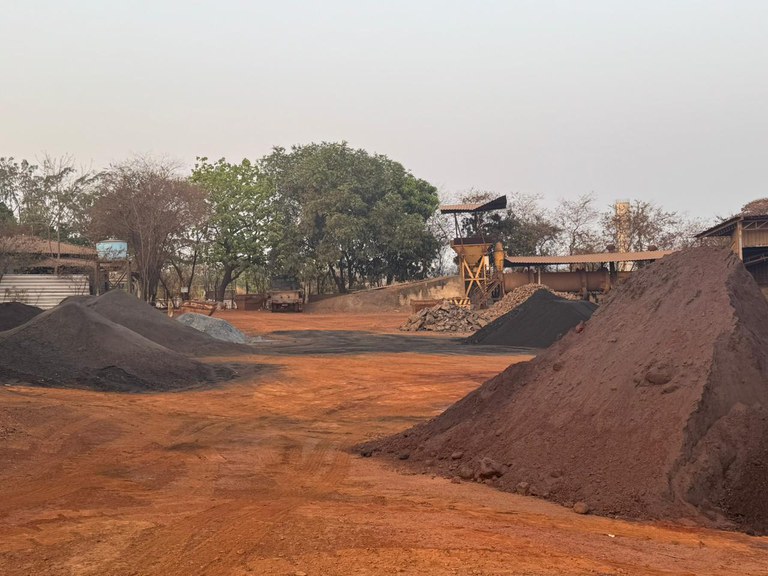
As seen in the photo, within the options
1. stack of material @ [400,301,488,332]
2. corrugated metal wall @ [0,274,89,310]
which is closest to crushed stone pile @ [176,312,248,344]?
stack of material @ [400,301,488,332]

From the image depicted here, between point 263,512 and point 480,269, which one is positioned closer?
point 263,512

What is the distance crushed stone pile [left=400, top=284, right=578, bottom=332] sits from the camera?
31453 millimetres

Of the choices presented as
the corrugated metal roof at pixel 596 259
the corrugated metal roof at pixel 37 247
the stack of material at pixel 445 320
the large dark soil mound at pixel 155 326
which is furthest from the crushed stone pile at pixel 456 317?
the corrugated metal roof at pixel 37 247

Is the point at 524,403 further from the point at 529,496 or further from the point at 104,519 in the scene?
the point at 104,519

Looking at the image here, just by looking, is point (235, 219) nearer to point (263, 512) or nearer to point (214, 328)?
point (214, 328)

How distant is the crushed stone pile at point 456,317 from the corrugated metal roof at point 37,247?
19.3 m

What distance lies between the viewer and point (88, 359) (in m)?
15.2

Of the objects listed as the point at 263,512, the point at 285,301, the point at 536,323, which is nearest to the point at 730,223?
the point at 536,323

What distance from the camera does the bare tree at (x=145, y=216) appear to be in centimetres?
3503

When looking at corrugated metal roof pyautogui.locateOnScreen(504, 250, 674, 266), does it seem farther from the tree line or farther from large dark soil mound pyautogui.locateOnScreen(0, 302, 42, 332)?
large dark soil mound pyautogui.locateOnScreen(0, 302, 42, 332)

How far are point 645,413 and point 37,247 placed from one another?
37380 mm

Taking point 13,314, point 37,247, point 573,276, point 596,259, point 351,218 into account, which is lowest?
point 13,314

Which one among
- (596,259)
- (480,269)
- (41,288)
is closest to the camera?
(41,288)

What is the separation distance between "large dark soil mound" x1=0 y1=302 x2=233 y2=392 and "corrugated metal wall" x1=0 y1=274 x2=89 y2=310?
19029 mm
